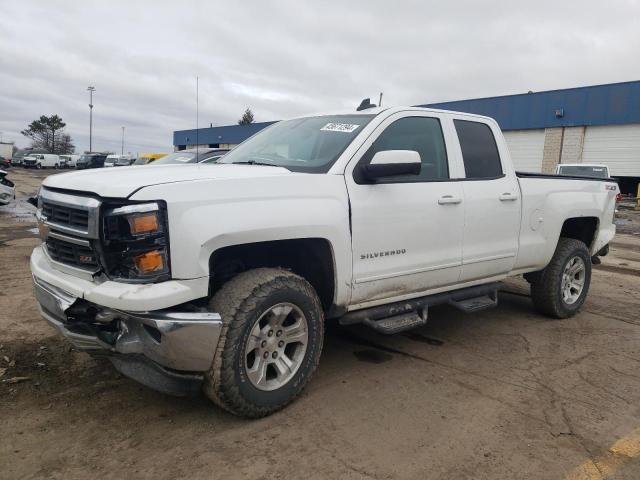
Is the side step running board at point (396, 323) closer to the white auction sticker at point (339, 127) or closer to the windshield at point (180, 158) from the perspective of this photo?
the white auction sticker at point (339, 127)

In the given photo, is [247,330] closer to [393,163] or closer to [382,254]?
[382,254]

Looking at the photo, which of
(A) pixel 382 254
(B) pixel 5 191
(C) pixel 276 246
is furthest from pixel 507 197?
(B) pixel 5 191

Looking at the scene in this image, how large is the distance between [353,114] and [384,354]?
78.3 inches

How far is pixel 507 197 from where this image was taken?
4586mm

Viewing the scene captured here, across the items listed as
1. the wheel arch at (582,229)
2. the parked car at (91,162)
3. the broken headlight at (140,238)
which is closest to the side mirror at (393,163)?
the broken headlight at (140,238)

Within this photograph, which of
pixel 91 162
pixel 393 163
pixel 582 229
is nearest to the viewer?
pixel 393 163

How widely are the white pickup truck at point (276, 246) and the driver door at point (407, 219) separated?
12 mm

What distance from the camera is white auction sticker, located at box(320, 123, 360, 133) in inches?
152

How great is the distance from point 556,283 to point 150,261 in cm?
427

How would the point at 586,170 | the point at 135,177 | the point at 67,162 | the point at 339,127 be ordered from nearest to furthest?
the point at 135,177 → the point at 339,127 → the point at 586,170 → the point at 67,162

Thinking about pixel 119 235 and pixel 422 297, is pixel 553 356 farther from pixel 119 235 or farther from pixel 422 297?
pixel 119 235

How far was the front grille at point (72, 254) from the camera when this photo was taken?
2895 mm

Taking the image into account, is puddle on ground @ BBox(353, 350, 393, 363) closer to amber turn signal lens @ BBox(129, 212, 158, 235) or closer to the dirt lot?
the dirt lot

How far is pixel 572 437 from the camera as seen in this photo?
3.06 meters
